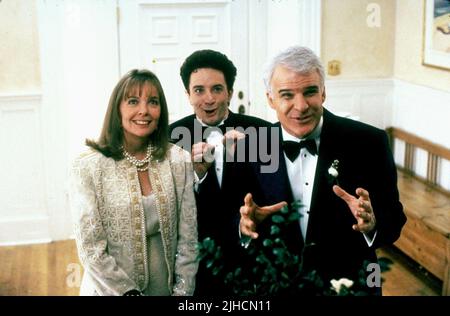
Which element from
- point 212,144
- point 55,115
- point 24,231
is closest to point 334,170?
point 212,144

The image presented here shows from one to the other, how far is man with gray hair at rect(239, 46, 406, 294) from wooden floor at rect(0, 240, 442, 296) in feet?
5.12

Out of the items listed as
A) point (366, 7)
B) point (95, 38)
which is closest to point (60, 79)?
point (95, 38)

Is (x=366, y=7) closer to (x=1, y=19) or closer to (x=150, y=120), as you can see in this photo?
(x=1, y=19)

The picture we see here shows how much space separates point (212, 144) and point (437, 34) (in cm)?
217

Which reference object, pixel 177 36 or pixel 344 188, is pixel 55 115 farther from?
pixel 344 188

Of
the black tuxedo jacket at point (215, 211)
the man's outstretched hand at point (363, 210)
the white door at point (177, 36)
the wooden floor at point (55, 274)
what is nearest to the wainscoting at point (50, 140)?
the wooden floor at point (55, 274)

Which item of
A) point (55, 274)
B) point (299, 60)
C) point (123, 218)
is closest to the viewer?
point (299, 60)

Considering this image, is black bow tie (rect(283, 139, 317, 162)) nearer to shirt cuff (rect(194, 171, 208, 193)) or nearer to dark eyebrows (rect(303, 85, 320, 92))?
dark eyebrows (rect(303, 85, 320, 92))

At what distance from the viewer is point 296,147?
1.48 metres

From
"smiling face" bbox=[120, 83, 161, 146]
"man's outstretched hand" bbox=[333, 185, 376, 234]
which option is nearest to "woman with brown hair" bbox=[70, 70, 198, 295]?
"smiling face" bbox=[120, 83, 161, 146]

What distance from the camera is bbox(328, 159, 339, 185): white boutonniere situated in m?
1.45

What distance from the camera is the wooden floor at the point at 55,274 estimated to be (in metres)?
2.94
